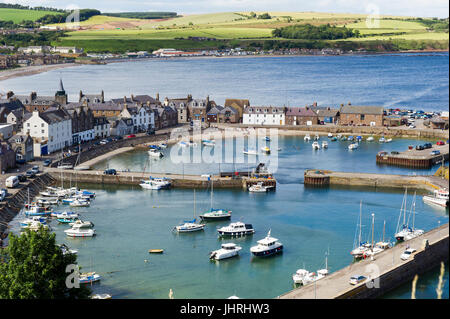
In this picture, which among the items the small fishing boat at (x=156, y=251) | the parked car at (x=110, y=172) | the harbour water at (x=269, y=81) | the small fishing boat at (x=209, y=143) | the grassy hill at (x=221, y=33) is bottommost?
the small fishing boat at (x=156, y=251)

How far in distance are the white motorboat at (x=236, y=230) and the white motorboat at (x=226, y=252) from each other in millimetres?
1466

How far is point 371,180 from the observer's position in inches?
1023

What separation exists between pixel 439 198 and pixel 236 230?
328 inches

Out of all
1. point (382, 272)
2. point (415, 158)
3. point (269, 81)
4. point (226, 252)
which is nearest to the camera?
point (382, 272)

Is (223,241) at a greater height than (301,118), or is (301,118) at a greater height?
(301,118)

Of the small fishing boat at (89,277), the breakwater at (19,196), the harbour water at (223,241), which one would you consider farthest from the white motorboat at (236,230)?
the breakwater at (19,196)

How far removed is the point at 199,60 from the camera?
382 feet

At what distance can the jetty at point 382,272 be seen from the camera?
13.4 meters

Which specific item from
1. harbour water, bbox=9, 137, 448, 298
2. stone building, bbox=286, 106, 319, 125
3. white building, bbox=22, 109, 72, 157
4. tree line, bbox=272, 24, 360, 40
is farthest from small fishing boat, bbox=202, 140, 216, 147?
tree line, bbox=272, 24, 360, 40

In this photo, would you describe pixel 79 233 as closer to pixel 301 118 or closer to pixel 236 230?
pixel 236 230

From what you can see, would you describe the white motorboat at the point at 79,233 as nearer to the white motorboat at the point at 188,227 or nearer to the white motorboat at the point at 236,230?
the white motorboat at the point at 188,227

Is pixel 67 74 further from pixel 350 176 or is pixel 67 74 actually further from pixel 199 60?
pixel 350 176

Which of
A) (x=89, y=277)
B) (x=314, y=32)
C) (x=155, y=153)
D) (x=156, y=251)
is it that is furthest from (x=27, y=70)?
(x=89, y=277)
